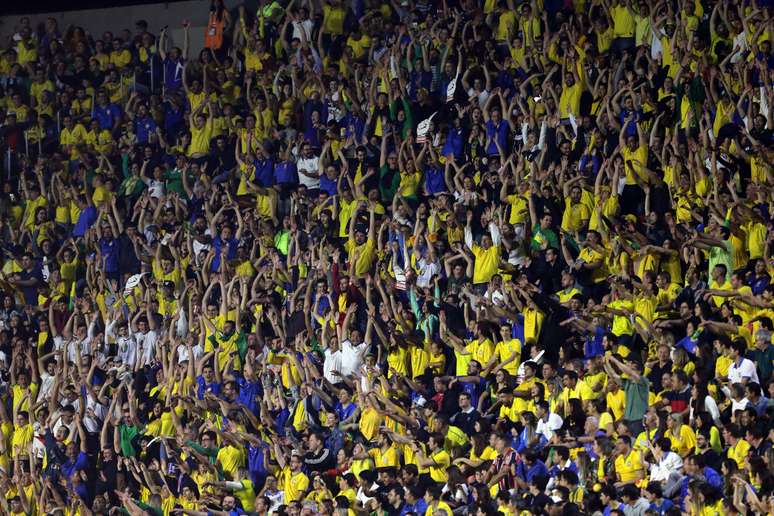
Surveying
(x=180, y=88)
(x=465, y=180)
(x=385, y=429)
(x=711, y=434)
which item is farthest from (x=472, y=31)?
(x=711, y=434)

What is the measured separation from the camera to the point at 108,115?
21.1m

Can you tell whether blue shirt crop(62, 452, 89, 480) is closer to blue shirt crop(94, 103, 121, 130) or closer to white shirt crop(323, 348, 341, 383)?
white shirt crop(323, 348, 341, 383)

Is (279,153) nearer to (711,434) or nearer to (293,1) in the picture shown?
(293,1)

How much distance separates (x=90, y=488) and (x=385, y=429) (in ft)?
11.3

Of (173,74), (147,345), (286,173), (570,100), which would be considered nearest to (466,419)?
(570,100)

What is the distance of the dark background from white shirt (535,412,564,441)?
988cm

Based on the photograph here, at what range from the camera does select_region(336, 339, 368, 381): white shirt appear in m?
16.7

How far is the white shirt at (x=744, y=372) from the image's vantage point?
14.2 metres

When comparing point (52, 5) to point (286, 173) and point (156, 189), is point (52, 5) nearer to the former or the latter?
point (156, 189)

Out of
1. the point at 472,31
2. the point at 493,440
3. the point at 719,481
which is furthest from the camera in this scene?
the point at 472,31

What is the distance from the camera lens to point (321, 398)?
54.5 ft

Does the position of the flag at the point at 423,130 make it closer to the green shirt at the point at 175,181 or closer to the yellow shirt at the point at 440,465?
the green shirt at the point at 175,181

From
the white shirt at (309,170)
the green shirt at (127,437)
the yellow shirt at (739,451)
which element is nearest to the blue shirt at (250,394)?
the green shirt at (127,437)

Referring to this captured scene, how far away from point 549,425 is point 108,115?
8611mm
